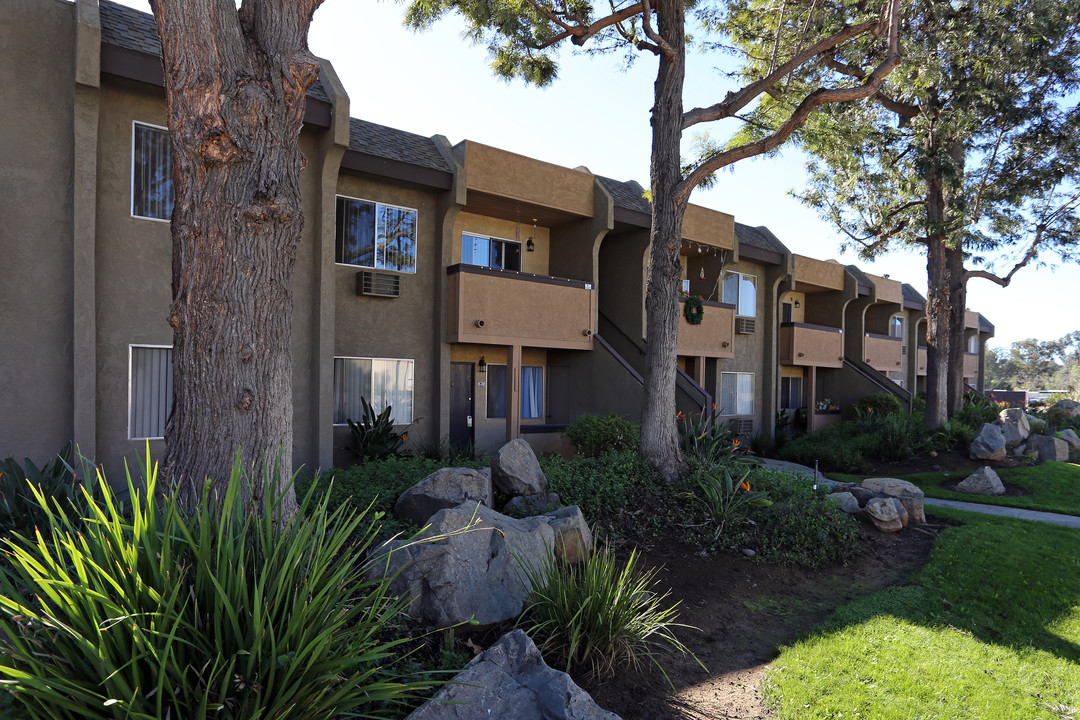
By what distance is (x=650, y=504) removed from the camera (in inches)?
344

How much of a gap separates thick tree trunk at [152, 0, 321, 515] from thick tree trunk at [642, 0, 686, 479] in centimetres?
640

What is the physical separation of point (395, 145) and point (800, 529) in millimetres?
10266

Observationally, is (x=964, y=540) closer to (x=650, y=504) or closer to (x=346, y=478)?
(x=650, y=504)

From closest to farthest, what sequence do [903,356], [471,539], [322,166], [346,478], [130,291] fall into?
[471,539] < [346,478] < [130,291] < [322,166] < [903,356]

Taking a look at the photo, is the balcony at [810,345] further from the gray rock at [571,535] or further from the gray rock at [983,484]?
the gray rock at [571,535]

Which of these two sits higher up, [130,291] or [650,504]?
[130,291]

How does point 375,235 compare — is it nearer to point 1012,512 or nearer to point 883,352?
point 1012,512

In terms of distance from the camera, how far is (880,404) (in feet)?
70.8

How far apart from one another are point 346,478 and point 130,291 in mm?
4632

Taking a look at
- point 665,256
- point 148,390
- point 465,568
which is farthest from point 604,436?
point 148,390

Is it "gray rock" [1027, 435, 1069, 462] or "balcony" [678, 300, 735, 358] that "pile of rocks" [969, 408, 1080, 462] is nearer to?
"gray rock" [1027, 435, 1069, 462]

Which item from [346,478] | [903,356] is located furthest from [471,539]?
[903,356]

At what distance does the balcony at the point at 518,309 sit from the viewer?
13.1 m

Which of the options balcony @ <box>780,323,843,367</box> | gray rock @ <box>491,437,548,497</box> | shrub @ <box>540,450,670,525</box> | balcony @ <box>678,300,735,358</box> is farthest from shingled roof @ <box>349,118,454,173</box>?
balcony @ <box>780,323,843,367</box>
